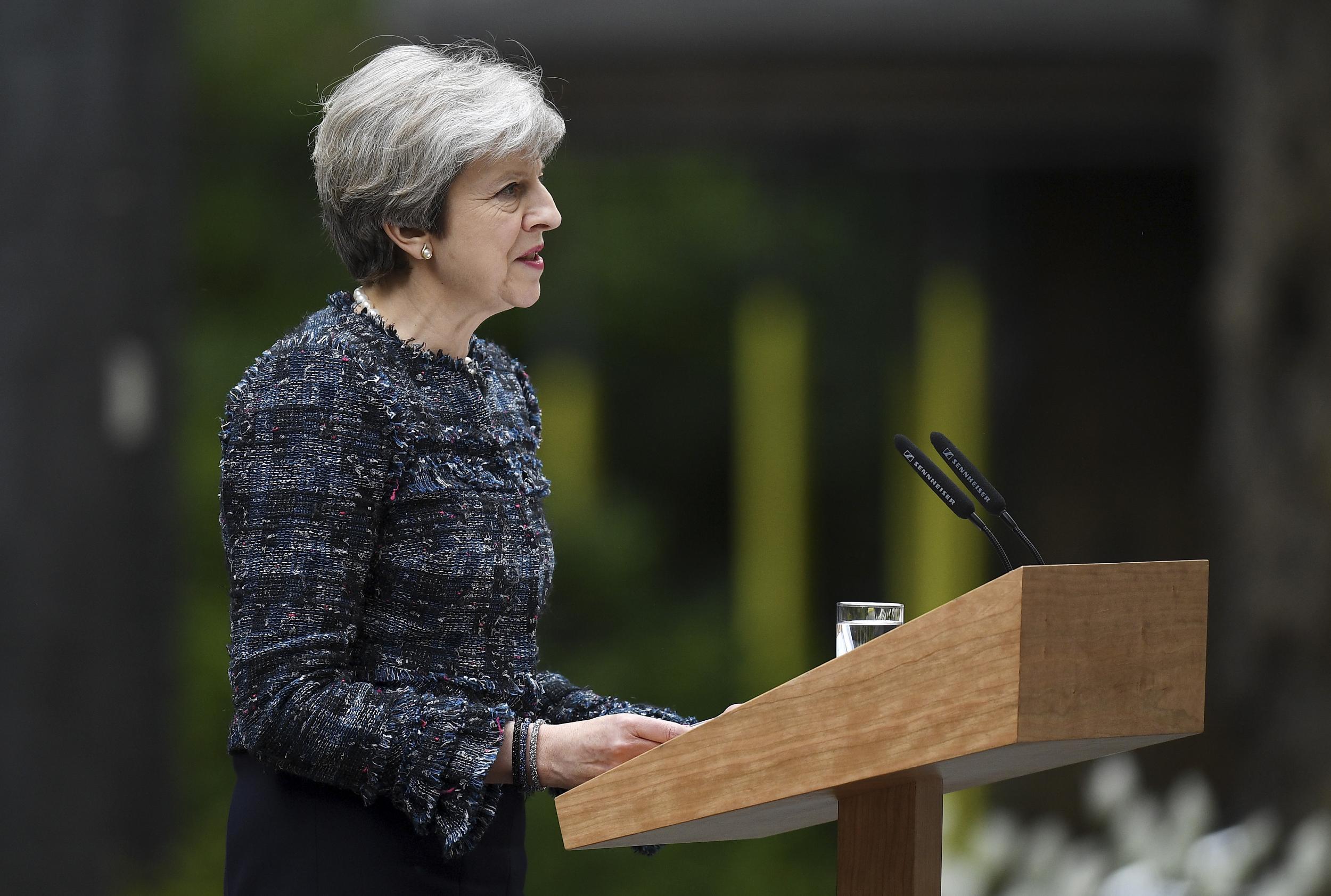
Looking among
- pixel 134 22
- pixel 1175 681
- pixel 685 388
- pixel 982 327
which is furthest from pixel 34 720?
pixel 1175 681

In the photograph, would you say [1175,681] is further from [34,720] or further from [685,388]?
[685,388]

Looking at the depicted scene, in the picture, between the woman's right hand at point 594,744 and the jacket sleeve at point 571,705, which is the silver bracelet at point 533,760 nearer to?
the woman's right hand at point 594,744

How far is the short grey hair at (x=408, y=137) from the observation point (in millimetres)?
1492

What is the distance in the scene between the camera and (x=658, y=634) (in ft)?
14.1

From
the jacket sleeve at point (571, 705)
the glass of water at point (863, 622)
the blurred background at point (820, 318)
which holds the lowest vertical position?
the jacket sleeve at point (571, 705)

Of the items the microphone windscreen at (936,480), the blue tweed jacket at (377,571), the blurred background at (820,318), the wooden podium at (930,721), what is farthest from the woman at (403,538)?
the blurred background at (820,318)

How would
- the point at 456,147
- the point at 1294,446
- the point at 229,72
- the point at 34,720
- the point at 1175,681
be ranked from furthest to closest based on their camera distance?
the point at 229,72 < the point at 1294,446 < the point at 34,720 < the point at 456,147 < the point at 1175,681

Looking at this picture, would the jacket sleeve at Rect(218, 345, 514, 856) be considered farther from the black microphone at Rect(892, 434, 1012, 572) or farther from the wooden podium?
the black microphone at Rect(892, 434, 1012, 572)

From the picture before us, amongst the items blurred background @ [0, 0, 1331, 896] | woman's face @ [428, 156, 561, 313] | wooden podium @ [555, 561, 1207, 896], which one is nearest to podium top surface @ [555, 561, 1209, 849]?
wooden podium @ [555, 561, 1207, 896]

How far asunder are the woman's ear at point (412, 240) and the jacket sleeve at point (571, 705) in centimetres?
45

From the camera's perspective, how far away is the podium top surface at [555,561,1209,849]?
101cm

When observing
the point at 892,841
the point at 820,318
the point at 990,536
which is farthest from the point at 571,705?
the point at 820,318

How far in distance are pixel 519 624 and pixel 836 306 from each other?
296 centimetres

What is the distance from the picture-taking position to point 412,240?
1.52 m
